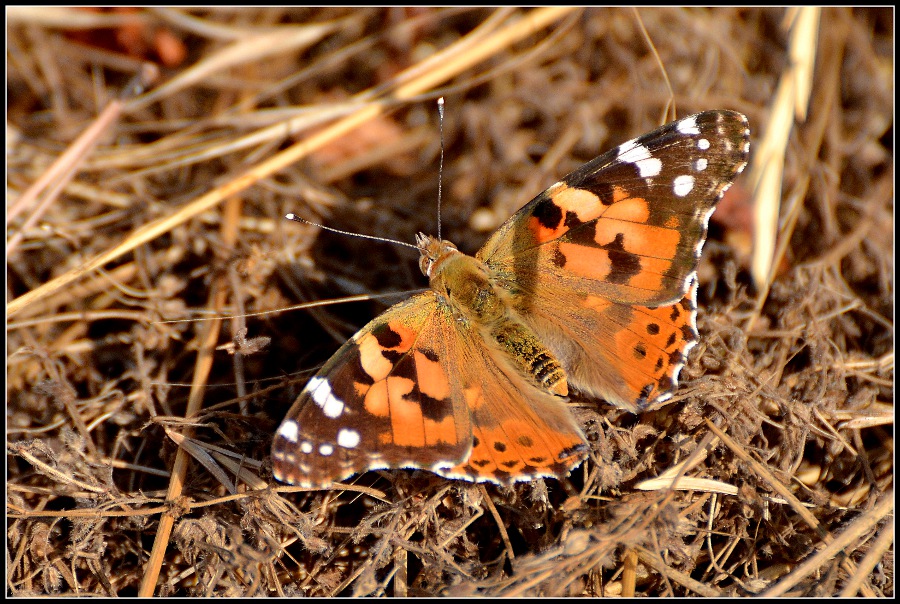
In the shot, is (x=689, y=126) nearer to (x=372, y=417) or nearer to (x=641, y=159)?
(x=641, y=159)

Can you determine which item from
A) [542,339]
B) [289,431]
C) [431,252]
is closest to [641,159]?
[542,339]

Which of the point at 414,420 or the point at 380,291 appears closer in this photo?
the point at 414,420

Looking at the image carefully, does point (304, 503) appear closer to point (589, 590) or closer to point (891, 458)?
point (589, 590)

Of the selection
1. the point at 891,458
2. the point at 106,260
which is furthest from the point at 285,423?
the point at 891,458

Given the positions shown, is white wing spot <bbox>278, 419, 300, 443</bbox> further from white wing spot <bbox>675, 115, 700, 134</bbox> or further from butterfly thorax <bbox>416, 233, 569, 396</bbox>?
white wing spot <bbox>675, 115, 700, 134</bbox>

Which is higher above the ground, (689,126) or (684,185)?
(689,126)
